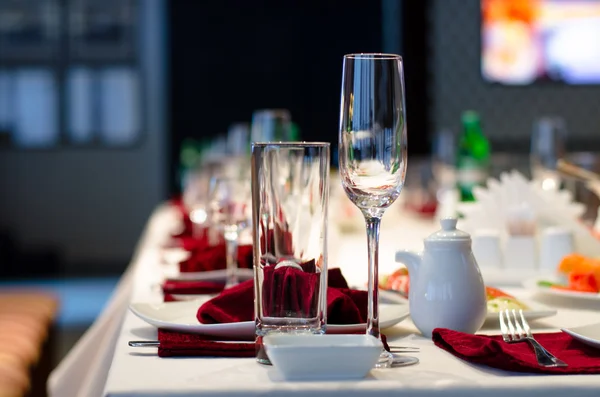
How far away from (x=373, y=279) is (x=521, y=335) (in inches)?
7.2

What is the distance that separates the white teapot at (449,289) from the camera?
106 cm

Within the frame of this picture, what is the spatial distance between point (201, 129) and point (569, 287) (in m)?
6.71

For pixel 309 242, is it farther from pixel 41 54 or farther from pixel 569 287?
pixel 41 54

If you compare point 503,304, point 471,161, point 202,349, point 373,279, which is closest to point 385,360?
point 373,279

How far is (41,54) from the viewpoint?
8.31 metres

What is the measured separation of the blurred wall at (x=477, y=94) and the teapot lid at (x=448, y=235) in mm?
6437

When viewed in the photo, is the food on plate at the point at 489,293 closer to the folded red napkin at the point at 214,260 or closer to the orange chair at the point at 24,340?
the folded red napkin at the point at 214,260

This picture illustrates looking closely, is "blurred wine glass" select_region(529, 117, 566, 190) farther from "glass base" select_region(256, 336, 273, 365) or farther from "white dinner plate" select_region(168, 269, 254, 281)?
"glass base" select_region(256, 336, 273, 365)

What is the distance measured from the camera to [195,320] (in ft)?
3.62

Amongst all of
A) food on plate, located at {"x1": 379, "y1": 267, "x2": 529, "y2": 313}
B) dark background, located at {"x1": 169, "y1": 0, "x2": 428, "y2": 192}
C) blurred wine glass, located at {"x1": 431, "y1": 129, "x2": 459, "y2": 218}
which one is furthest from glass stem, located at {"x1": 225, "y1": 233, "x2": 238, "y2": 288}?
dark background, located at {"x1": 169, "y1": 0, "x2": 428, "y2": 192}

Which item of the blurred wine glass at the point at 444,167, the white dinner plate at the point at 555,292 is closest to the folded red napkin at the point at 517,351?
the white dinner plate at the point at 555,292

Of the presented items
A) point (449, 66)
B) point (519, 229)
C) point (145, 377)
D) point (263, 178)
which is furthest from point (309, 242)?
point (449, 66)

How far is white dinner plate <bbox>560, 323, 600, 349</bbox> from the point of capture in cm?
97

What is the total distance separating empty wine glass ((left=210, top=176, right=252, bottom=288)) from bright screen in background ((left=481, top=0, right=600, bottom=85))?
6094 mm
